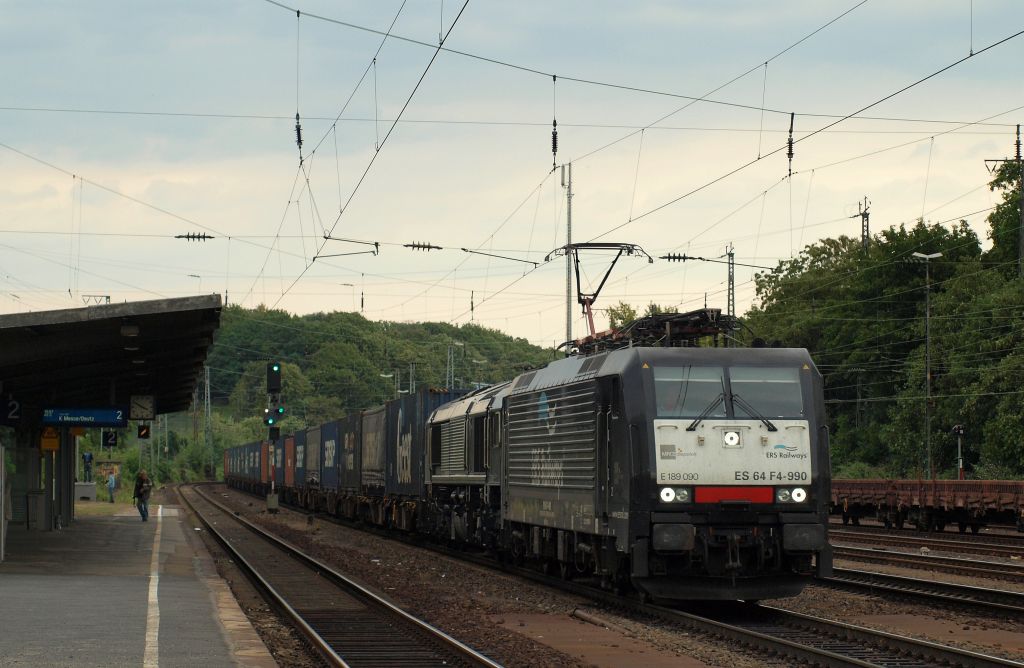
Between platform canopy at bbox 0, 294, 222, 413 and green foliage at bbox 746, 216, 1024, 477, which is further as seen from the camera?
green foliage at bbox 746, 216, 1024, 477

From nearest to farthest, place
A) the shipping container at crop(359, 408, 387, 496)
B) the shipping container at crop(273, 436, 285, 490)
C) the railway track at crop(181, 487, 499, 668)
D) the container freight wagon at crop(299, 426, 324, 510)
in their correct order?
the railway track at crop(181, 487, 499, 668), the shipping container at crop(359, 408, 387, 496), the container freight wagon at crop(299, 426, 324, 510), the shipping container at crop(273, 436, 285, 490)

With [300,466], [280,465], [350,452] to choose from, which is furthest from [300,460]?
[350,452]

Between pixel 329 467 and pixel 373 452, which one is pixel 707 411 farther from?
pixel 329 467

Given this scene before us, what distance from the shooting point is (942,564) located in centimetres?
2214

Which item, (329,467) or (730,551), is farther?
(329,467)

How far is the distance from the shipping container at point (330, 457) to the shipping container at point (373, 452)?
5.31 meters

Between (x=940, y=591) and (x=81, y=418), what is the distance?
18.8 m

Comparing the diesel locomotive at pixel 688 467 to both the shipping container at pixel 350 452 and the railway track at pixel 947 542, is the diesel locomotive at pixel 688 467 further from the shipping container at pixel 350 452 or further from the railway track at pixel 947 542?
the shipping container at pixel 350 452

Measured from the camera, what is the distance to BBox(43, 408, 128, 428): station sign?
28688 millimetres

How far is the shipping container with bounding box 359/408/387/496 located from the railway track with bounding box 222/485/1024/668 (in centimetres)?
1865

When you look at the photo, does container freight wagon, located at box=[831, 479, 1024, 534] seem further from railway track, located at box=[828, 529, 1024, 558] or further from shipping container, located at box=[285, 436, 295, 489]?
shipping container, located at box=[285, 436, 295, 489]

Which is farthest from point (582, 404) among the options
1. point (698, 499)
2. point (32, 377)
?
point (32, 377)

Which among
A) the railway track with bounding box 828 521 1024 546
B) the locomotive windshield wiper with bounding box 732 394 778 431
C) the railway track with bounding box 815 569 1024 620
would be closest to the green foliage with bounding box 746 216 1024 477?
the railway track with bounding box 828 521 1024 546

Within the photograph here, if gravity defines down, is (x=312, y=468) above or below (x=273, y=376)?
below
